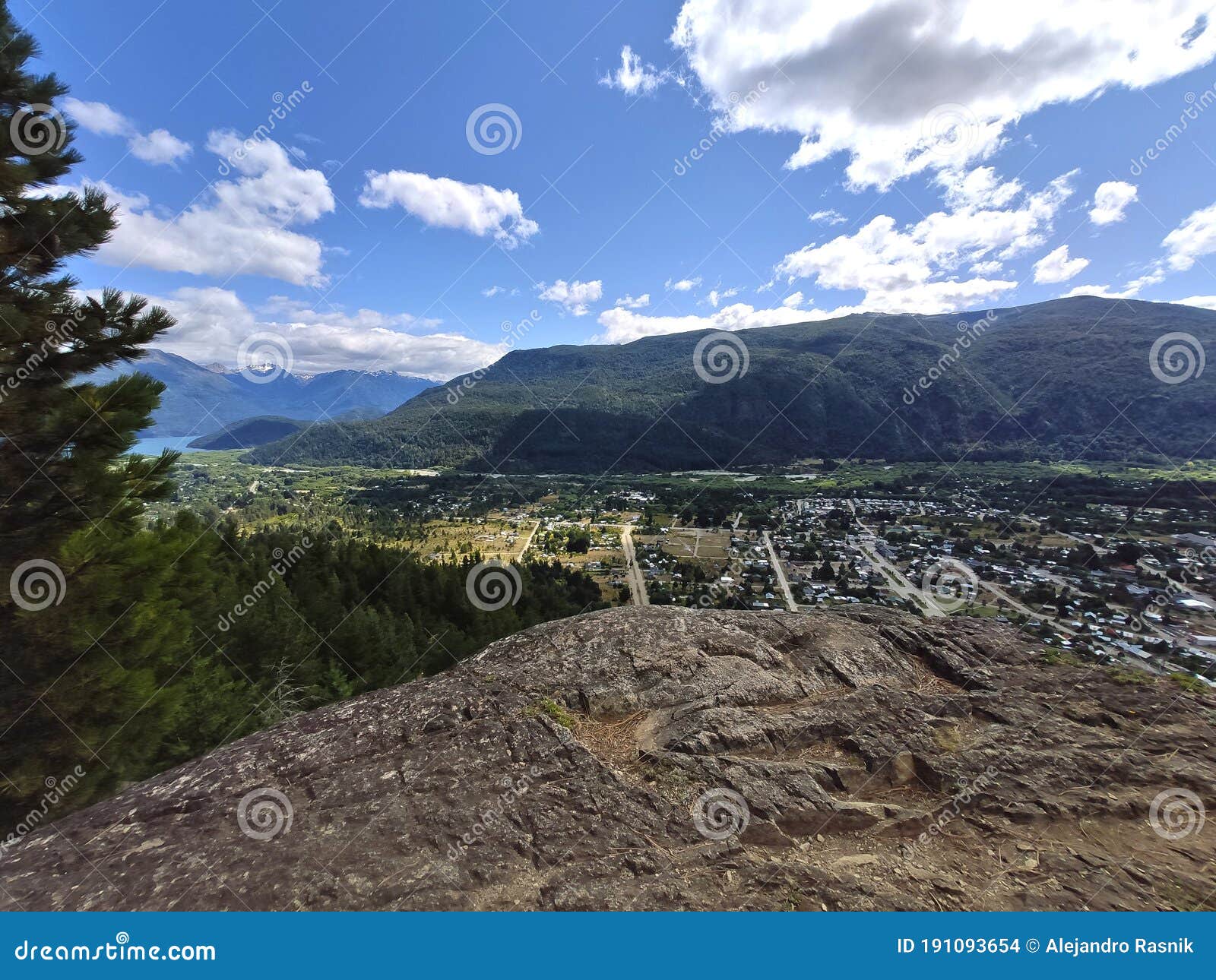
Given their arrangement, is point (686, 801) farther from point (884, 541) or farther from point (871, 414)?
point (871, 414)

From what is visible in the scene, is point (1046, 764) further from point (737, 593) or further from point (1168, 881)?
point (737, 593)

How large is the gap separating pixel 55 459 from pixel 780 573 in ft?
127

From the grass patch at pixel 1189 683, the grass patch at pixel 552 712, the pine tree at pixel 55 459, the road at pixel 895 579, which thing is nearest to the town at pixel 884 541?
the grass patch at pixel 1189 683

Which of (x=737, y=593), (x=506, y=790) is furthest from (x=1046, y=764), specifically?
(x=737, y=593)

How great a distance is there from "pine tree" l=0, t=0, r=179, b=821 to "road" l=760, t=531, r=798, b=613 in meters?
26.2

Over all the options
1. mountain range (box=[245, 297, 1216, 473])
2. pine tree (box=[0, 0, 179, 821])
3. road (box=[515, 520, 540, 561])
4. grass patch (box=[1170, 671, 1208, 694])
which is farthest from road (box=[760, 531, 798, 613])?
mountain range (box=[245, 297, 1216, 473])

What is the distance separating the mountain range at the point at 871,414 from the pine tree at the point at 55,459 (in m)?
88.6

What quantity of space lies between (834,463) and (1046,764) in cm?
11621

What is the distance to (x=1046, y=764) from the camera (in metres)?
5.08

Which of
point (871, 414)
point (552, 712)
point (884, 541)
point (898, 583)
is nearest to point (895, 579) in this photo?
point (898, 583)

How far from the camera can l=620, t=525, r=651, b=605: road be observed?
37.0 m

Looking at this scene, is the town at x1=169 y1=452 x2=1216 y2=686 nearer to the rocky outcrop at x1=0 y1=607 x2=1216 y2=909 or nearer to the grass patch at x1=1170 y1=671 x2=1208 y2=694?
the grass patch at x1=1170 y1=671 x2=1208 y2=694

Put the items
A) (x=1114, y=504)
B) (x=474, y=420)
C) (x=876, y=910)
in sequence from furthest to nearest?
(x=474, y=420), (x=1114, y=504), (x=876, y=910)

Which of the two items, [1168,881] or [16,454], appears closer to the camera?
[1168,881]
